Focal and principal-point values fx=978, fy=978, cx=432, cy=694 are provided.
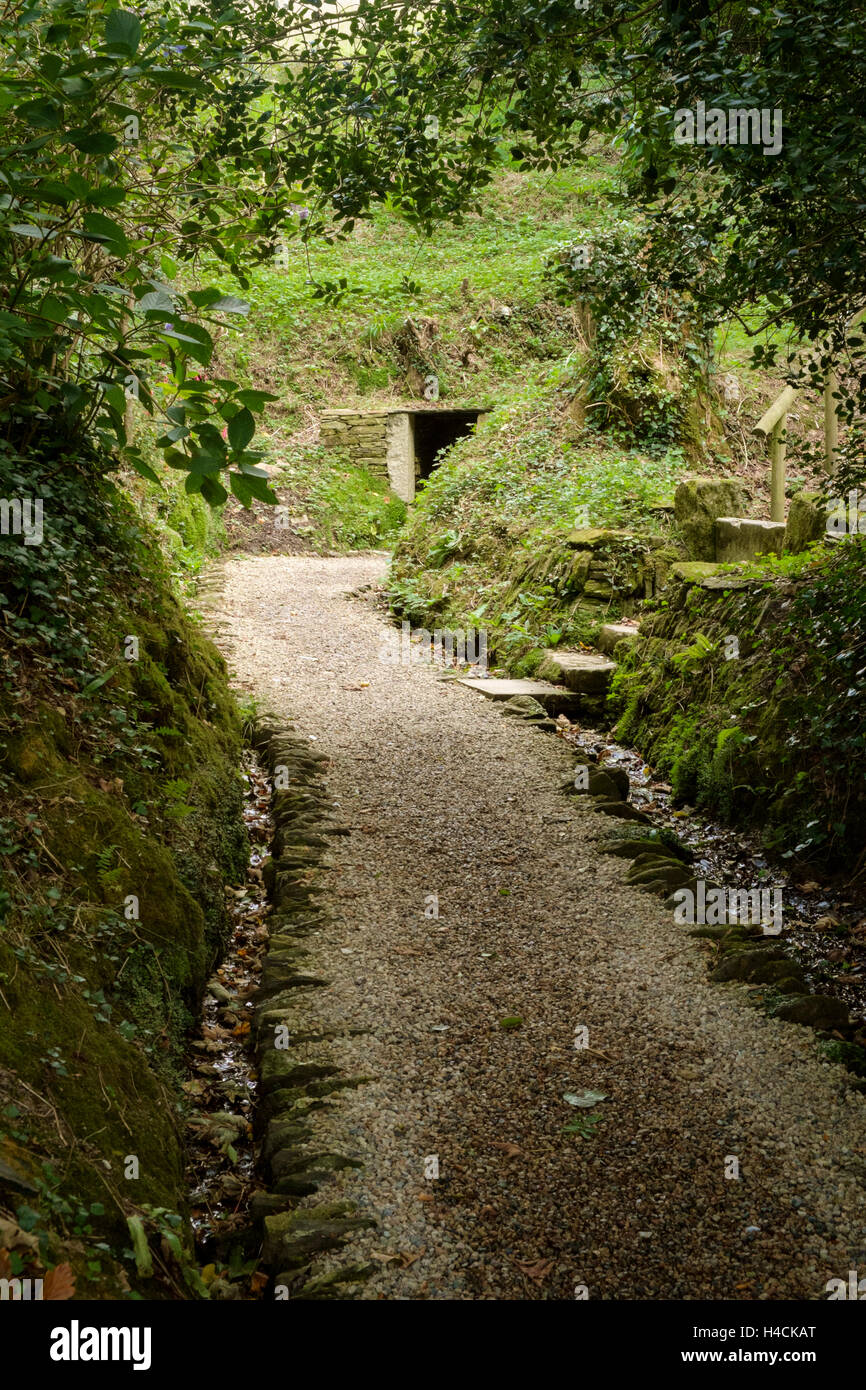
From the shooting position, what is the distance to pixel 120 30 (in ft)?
6.59

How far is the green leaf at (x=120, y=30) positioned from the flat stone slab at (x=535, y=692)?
6.56 m

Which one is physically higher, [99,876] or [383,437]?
[383,437]

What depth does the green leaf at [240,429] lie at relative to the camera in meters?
1.98

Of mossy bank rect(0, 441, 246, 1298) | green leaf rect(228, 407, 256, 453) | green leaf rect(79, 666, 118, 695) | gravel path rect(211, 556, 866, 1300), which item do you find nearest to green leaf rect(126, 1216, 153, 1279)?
mossy bank rect(0, 441, 246, 1298)

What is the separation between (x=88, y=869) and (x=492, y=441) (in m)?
11.0

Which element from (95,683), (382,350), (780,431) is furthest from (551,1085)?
(382,350)

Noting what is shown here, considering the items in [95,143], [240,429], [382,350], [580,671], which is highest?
[382,350]

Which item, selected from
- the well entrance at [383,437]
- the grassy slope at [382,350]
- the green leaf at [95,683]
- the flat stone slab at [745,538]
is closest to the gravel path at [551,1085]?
the green leaf at [95,683]

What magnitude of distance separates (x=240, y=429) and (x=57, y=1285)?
5.60 feet

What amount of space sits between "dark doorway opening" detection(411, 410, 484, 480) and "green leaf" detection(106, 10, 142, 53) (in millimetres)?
16574

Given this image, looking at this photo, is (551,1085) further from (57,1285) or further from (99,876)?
(57,1285)

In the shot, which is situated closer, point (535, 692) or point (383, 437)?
point (535, 692)

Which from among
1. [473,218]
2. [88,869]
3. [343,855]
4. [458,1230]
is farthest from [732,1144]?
[473,218]

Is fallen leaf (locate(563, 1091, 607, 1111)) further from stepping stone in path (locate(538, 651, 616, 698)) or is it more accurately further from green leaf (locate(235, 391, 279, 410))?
stepping stone in path (locate(538, 651, 616, 698))
